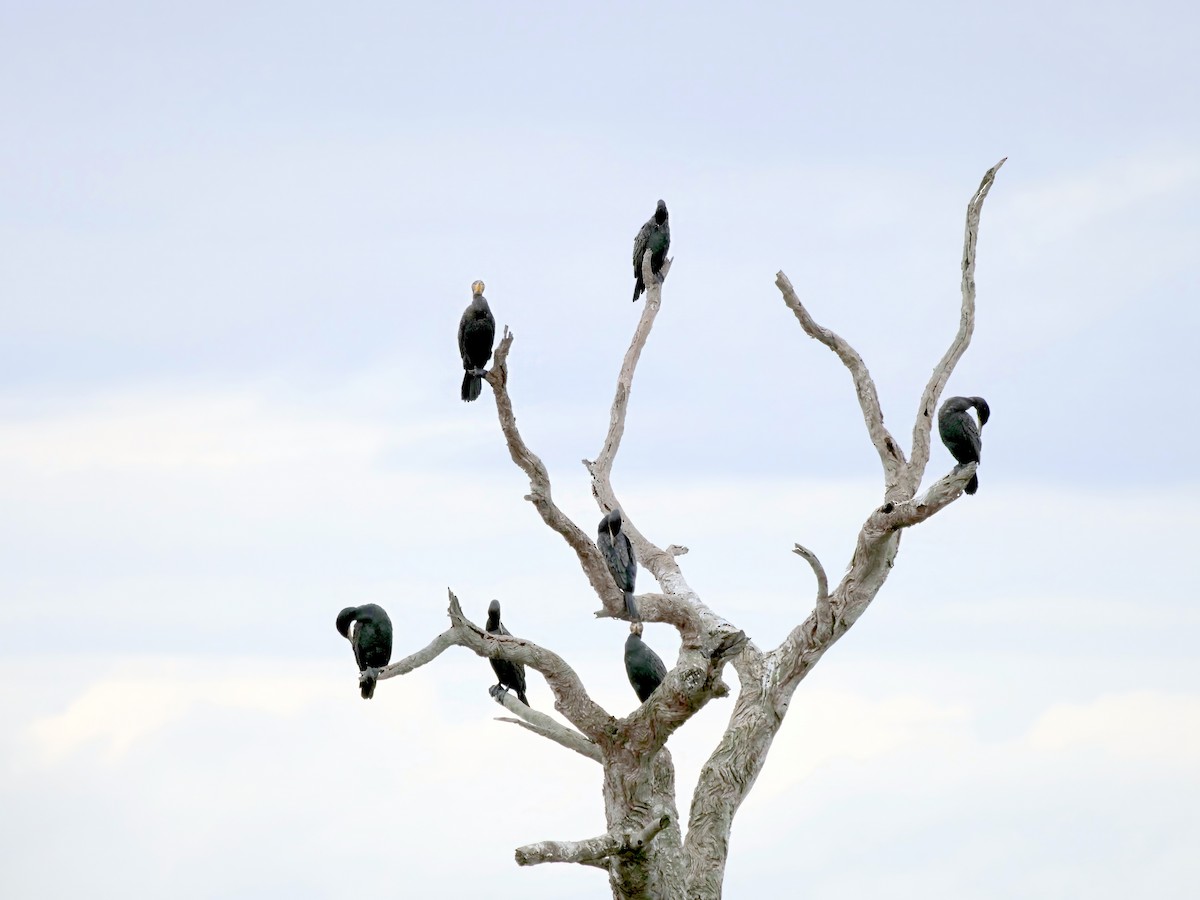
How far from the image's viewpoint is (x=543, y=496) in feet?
30.0

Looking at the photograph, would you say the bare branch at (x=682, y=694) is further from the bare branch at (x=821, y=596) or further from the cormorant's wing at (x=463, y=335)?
the cormorant's wing at (x=463, y=335)

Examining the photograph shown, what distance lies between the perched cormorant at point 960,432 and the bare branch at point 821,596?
1.08 meters

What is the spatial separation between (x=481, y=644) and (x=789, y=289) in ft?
11.2

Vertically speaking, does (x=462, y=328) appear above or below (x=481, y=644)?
above

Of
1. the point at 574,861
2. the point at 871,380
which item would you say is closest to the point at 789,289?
the point at 871,380

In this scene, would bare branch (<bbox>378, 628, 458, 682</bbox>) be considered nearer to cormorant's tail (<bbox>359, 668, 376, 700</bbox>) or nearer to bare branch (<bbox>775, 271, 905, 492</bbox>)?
cormorant's tail (<bbox>359, 668, 376, 700</bbox>)

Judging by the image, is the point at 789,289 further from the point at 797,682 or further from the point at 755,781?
the point at 755,781

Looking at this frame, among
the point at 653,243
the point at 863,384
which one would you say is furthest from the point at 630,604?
the point at 653,243

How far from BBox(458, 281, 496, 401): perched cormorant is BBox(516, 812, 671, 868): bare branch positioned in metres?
3.04

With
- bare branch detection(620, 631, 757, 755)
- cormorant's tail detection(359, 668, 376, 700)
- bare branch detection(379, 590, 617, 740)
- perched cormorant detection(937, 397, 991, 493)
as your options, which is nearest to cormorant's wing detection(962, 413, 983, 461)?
perched cormorant detection(937, 397, 991, 493)

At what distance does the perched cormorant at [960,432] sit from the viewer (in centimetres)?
909

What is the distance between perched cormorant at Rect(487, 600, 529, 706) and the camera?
10.1 m

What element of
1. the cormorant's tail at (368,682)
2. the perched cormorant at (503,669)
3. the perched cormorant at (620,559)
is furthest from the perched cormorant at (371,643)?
the perched cormorant at (620,559)

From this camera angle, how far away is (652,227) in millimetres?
11594
